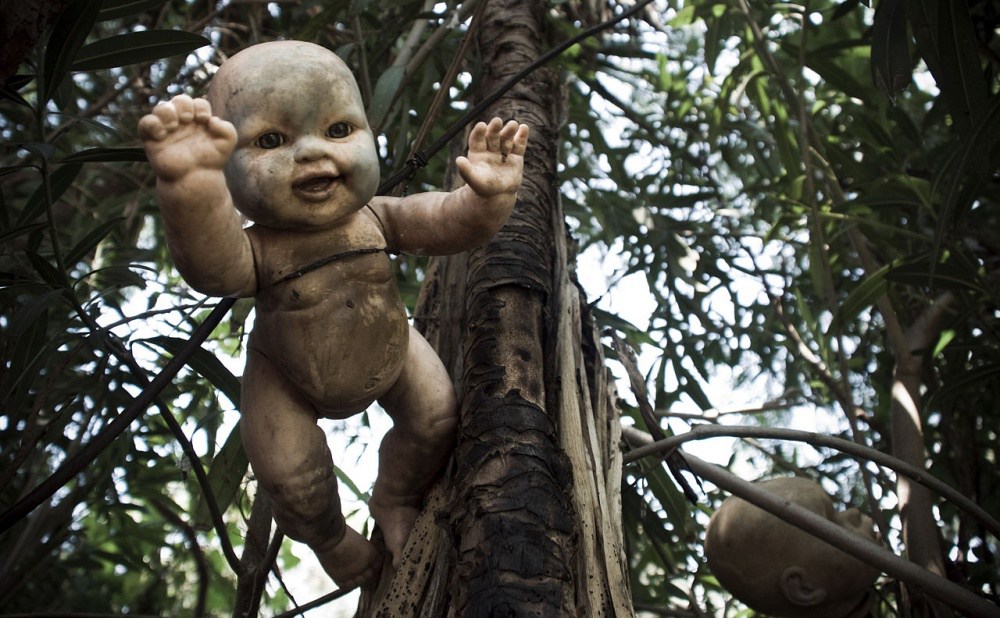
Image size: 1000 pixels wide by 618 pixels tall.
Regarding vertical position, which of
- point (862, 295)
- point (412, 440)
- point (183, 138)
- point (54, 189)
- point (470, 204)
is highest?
point (862, 295)

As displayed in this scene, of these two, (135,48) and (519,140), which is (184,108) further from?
(135,48)

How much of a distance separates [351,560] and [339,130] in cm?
62

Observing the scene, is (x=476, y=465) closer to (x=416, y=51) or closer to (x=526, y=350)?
(x=526, y=350)

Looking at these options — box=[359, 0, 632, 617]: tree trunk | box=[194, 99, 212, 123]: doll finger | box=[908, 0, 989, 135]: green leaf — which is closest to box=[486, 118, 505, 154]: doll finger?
box=[359, 0, 632, 617]: tree trunk

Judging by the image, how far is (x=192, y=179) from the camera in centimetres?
113

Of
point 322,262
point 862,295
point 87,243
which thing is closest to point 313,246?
point 322,262

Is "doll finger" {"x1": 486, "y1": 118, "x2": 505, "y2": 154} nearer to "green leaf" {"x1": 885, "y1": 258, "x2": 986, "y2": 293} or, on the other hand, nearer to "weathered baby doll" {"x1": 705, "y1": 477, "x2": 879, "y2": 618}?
"weathered baby doll" {"x1": 705, "y1": 477, "x2": 879, "y2": 618}

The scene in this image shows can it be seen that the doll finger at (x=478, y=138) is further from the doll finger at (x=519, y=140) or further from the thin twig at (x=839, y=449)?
the thin twig at (x=839, y=449)

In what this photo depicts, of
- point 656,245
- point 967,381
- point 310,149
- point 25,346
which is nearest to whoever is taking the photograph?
point 310,149

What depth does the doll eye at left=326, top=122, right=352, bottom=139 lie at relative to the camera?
1283 mm

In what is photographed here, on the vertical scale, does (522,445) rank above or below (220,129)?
below

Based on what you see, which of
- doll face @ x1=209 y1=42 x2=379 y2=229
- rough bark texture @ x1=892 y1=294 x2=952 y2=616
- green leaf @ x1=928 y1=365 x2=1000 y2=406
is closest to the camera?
doll face @ x1=209 y1=42 x2=379 y2=229

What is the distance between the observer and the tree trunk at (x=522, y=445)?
117 cm

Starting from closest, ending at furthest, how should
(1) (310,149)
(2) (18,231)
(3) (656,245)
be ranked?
(1) (310,149)
(2) (18,231)
(3) (656,245)
